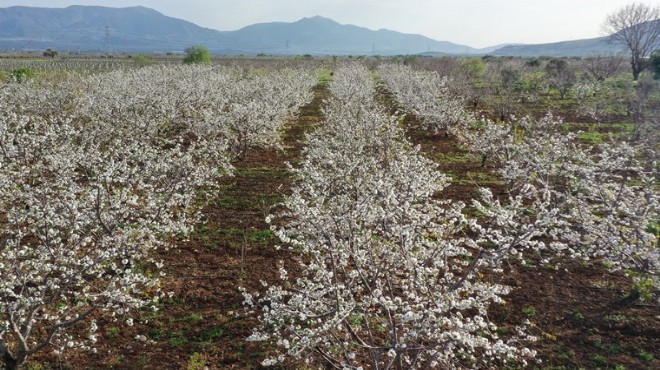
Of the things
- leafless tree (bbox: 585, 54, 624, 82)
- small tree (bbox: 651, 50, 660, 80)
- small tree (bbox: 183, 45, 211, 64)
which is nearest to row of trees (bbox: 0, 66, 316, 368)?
small tree (bbox: 183, 45, 211, 64)

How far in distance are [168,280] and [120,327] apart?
1555 mm

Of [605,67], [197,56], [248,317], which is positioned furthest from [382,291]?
[197,56]

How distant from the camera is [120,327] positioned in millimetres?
7367

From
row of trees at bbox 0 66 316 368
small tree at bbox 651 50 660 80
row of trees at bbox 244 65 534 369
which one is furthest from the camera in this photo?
small tree at bbox 651 50 660 80

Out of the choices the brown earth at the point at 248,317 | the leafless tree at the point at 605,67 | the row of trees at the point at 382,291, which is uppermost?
the leafless tree at the point at 605,67

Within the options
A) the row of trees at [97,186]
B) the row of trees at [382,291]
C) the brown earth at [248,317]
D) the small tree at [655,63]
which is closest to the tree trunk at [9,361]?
the row of trees at [97,186]

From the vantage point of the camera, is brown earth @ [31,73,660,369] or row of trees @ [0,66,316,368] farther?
brown earth @ [31,73,660,369]

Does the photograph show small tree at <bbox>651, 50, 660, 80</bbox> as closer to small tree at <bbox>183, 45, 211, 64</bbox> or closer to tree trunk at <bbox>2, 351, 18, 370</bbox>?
small tree at <bbox>183, 45, 211, 64</bbox>

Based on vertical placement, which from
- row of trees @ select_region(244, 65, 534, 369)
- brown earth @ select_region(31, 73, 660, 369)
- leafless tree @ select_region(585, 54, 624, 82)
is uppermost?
leafless tree @ select_region(585, 54, 624, 82)

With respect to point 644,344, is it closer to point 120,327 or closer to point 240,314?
point 240,314

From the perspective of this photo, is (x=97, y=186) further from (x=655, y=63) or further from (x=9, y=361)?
(x=655, y=63)

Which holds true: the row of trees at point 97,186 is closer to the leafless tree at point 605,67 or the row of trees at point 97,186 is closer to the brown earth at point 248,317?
the brown earth at point 248,317

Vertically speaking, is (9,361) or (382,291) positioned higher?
(382,291)

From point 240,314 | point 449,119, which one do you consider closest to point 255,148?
point 449,119
